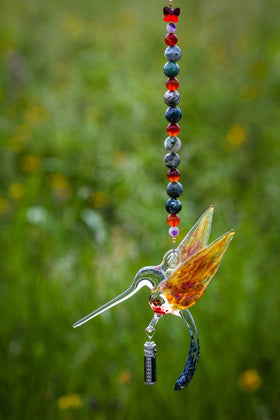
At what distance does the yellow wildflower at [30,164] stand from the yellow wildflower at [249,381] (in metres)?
1.63

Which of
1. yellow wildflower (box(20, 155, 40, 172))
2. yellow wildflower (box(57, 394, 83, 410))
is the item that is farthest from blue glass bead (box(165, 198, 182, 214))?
yellow wildflower (box(20, 155, 40, 172))

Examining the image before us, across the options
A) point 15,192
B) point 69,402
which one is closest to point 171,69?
point 69,402

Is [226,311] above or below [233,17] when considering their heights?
below

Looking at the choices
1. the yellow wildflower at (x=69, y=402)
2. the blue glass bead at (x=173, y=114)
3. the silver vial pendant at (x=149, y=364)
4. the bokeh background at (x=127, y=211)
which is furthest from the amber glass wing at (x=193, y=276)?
the yellow wildflower at (x=69, y=402)

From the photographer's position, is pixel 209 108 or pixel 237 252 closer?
pixel 237 252

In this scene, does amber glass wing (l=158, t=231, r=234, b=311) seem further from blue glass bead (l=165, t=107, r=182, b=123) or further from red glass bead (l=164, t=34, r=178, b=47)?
red glass bead (l=164, t=34, r=178, b=47)

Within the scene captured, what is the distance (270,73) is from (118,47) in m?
1.30

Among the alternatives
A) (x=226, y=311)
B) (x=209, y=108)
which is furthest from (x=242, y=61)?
(x=226, y=311)

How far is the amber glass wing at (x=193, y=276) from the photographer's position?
89cm

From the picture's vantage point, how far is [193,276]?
0.90m

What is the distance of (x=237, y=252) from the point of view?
6.69 feet

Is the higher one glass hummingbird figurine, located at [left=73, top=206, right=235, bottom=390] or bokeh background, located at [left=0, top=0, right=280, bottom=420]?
bokeh background, located at [left=0, top=0, right=280, bottom=420]

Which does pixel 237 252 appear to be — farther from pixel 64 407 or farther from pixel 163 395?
pixel 64 407

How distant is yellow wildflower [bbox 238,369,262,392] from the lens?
1.69 meters
